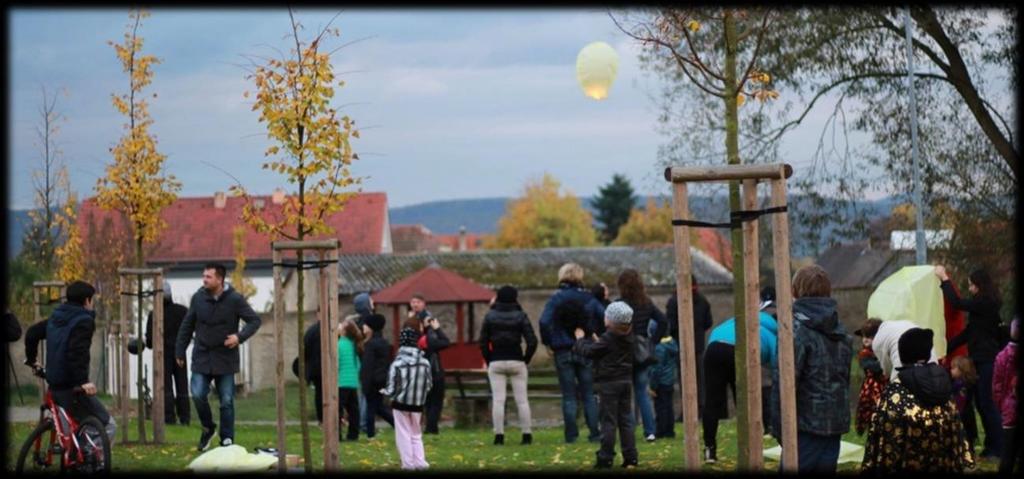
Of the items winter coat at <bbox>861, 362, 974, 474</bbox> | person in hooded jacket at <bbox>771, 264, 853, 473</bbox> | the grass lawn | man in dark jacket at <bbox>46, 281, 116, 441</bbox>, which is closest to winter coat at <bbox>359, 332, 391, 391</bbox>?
the grass lawn

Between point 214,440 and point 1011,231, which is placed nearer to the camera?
point 214,440

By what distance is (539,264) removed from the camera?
176 ft

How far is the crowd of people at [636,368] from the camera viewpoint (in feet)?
34.0

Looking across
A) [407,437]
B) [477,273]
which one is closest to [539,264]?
[477,273]

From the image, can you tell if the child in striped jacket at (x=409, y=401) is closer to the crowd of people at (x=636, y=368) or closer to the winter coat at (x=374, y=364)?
the crowd of people at (x=636, y=368)

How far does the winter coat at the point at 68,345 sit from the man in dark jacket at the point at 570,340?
5.78 m

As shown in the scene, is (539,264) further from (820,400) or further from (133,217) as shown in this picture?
(820,400)

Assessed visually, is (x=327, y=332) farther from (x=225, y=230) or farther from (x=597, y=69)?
(x=225, y=230)

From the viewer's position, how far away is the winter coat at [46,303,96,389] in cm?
1216

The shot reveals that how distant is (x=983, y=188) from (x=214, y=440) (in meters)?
12.5

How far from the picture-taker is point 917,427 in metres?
10.3

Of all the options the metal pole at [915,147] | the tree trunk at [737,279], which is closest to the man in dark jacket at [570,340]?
the tree trunk at [737,279]

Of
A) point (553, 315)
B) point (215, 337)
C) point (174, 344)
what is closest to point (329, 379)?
point (215, 337)

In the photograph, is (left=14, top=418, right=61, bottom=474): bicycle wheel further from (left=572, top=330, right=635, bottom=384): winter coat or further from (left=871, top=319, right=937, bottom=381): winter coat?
(left=871, top=319, right=937, bottom=381): winter coat
